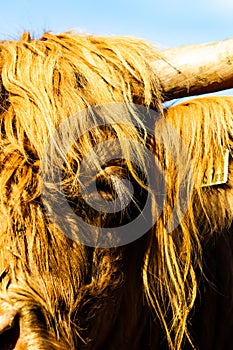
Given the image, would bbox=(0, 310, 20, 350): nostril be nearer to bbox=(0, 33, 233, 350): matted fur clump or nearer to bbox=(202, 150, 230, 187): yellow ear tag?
bbox=(0, 33, 233, 350): matted fur clump

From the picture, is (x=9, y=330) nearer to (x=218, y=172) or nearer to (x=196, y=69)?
(x=218, y=172)

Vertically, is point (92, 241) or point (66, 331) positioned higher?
point (92, 241)

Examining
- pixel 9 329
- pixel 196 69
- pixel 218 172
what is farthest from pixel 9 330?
pixel 196 69

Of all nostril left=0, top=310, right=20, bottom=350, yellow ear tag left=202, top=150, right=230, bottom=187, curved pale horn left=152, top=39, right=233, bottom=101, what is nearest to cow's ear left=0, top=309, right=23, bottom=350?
nostril left=0, top=310, right=20, bottom=350

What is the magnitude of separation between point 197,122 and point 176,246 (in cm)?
56

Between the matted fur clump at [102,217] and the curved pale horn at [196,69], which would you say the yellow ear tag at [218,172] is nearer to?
the matted fur clump at [102,217]

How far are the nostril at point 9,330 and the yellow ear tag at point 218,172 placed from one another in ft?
3.69

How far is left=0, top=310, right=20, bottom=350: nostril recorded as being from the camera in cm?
323

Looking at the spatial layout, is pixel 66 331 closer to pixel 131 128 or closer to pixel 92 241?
pixel 92 241

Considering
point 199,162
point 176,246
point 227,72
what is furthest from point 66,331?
point 227,72

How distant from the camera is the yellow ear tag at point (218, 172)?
395 cm

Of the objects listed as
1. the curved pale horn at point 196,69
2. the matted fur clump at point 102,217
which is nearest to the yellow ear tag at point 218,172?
the matted fur clump at point 102,217

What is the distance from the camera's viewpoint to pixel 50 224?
3506 mm

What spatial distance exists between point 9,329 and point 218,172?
1240mm
